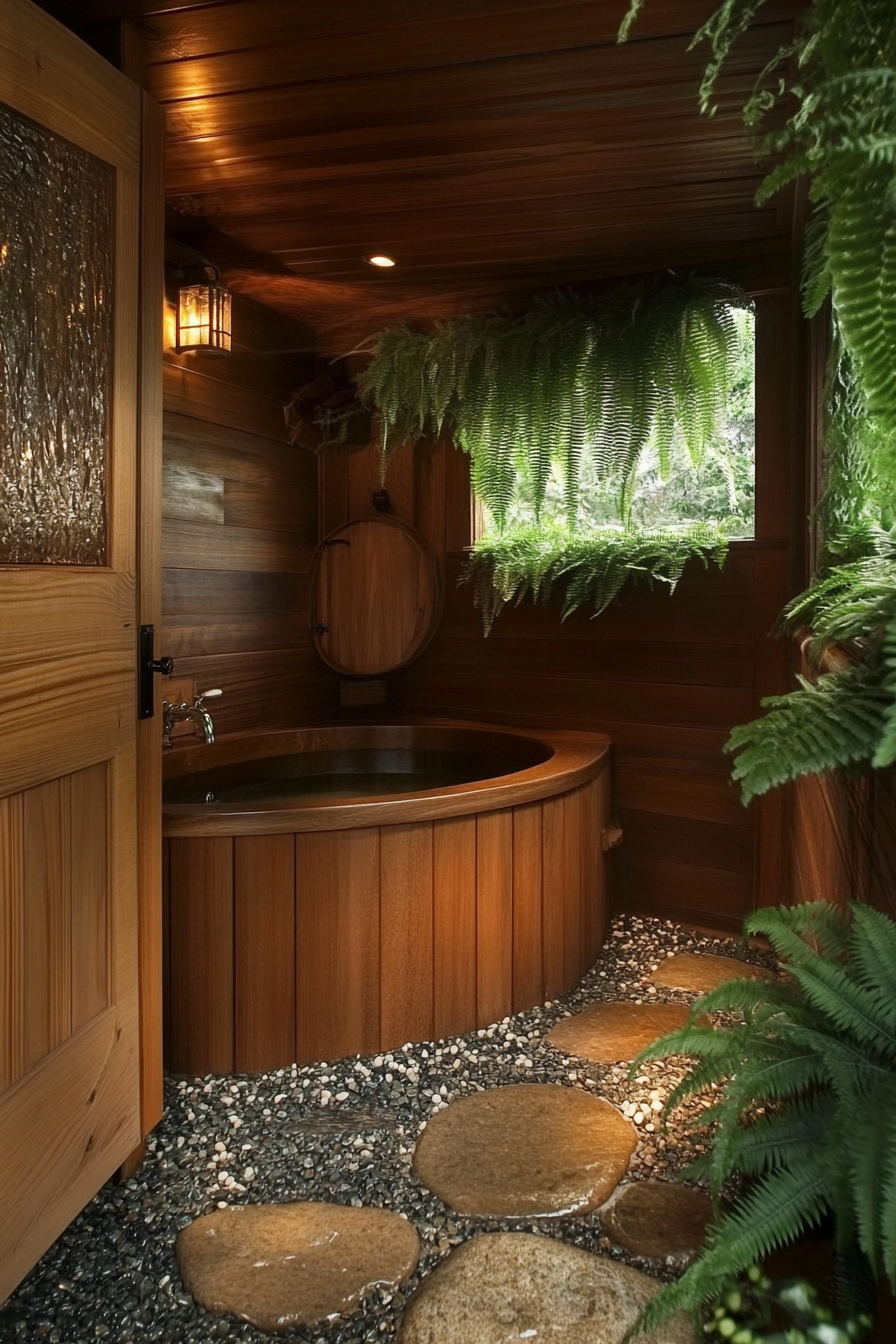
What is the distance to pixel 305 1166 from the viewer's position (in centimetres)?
207

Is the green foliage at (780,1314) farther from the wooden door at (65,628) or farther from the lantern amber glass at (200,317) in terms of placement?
the lantern amber glass at (200,317)

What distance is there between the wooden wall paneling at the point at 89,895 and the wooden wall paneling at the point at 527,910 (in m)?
1.27

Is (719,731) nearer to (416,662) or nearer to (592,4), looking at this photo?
(416,662)

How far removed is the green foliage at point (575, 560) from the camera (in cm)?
348

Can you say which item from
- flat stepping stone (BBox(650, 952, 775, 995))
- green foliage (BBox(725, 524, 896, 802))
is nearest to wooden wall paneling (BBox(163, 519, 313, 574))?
flat stepping stone (BBox(650, 952, 775, 995))

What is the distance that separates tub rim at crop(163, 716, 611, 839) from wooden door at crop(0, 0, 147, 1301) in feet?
1.49

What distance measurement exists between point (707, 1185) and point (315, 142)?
2.65 m

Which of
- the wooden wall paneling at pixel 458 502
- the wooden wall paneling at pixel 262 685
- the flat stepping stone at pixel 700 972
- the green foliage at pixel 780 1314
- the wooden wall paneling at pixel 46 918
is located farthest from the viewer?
the wooden wall paneling at pixel 458 502

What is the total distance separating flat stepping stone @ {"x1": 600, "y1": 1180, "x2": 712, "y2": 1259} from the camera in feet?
5.80

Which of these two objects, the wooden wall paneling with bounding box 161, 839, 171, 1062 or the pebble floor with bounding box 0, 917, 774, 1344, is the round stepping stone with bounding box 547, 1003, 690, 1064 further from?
the wooden wall paneling with bounding box 161, 839, 171, 1062

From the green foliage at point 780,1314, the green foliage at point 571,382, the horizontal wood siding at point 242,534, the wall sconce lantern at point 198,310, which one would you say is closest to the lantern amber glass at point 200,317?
the wall sconce lantern at point 198,310

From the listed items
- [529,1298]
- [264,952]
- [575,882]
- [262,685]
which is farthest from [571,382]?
[529,1298]

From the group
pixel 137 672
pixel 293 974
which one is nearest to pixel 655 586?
pixel 293 974

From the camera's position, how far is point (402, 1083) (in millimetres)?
2434
